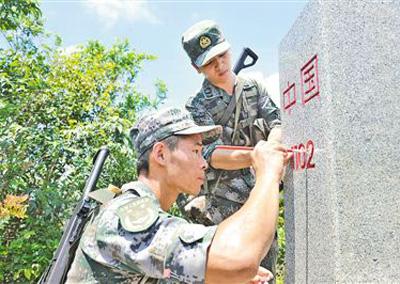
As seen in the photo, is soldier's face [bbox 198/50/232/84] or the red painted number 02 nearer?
the red painted number 02

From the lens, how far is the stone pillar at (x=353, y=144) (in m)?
1.61

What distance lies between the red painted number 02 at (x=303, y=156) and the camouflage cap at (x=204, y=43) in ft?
2.73

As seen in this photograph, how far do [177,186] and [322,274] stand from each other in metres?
0.59

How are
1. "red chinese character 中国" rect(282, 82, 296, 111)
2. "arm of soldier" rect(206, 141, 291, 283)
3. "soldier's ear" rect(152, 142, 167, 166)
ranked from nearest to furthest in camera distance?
"arm of soldier" rect(206, 141, 291, 283) → "soldier's ear" rect(152, 142, 167, 166) → "red chinese character 中国" rect(282, 82, 296, 111)

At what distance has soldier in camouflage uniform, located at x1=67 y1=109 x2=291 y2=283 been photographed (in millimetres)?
1289

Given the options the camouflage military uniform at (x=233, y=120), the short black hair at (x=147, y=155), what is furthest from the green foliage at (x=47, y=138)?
the short black hair at (x=147, y=155)

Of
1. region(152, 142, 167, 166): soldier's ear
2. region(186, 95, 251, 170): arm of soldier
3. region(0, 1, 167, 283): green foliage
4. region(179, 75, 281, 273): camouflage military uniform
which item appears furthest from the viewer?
region(0, 1, 167, 283): green foliage

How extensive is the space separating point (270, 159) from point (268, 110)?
0.95m

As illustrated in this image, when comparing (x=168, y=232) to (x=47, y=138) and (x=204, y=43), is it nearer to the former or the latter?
(x=204, y=43)

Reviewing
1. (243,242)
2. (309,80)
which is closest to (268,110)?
(309,80)

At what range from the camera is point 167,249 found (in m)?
1.30

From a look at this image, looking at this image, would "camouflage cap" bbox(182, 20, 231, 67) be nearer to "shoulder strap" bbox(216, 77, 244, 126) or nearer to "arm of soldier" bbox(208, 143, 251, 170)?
"shoulder strap" bbox(216, 77, 244, 126)

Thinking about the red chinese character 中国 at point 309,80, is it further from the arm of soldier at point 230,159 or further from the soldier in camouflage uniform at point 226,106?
the soldier in camouflage uniform at point 226,106

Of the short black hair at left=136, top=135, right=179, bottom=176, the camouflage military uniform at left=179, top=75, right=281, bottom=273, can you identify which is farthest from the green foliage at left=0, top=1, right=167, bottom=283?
the short black hair at left=136, top=135, right=179, bottom=176
